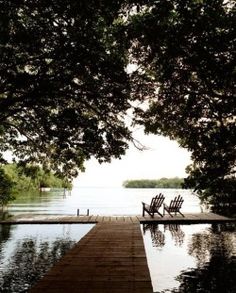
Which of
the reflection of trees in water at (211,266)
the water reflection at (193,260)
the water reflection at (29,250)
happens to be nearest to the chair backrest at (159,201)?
the water reflection at (193,260)

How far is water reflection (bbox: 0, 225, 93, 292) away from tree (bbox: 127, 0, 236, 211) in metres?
5.82

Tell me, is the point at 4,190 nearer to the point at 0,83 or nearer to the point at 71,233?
the point at 71,233

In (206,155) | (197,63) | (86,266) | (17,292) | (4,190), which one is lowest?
(17,292)

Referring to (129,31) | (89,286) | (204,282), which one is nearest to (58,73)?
(129,31)

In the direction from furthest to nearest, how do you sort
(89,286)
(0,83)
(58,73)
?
(0,83) → (58,73) → (89,286)

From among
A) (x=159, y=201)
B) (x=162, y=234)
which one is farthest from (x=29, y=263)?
(x=159, y=201)

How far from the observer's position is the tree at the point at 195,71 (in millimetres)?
8613

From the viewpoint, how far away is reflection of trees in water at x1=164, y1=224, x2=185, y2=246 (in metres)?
17.6

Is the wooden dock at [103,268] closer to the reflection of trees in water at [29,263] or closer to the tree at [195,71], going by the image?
the reflection of trees in water at [29,263]

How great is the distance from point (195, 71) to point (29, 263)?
8847mm

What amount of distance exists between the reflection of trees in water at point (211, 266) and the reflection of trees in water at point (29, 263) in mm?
4502

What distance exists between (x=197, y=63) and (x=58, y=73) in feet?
14.3

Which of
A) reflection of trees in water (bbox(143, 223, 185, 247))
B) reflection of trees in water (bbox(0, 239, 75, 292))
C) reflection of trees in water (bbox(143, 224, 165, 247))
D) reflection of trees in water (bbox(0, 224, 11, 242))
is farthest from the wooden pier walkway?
reflection of trees in water (bbox(0, 224, 11, 242))

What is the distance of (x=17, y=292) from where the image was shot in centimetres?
1023
